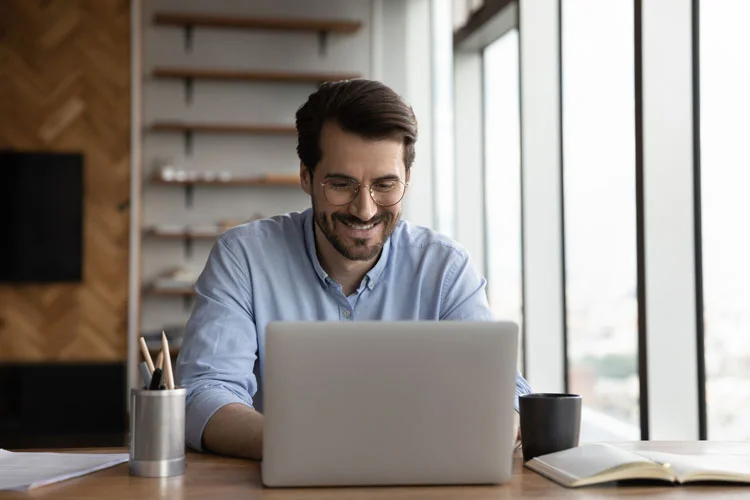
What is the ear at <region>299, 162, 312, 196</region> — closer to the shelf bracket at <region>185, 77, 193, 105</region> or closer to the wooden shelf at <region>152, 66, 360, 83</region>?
the wooden shelf at <region>152, 66, 360, 83</region>

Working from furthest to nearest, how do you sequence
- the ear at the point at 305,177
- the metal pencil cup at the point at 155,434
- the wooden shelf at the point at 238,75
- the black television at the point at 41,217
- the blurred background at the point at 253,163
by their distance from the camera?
the wooden shelf at the point at 238,75 → the black television at the point at 41,217 → the blurred background at the point at 253,163 → the ear at the point at 305,177 → the metal pencil cup at the point at 155,434

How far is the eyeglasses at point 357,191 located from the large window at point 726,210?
48.4 inches

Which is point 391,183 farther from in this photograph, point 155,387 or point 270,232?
point 155,387

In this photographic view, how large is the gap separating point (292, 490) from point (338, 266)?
0.90m

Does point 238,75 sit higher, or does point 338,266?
point 238,75

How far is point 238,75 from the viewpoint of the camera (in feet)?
18.2

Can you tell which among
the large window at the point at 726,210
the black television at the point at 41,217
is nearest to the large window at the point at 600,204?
the large window at the point at 726,210

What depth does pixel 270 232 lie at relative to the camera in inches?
77.1

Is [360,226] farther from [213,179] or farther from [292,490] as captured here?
[213,179]

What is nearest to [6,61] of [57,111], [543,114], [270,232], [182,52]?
[57,111]

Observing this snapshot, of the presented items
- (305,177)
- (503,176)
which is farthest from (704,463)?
(503,176)

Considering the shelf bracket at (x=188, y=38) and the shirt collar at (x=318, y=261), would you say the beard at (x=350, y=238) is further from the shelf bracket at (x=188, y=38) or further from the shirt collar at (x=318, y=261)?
the shelf bracket at (x=188, y=38)

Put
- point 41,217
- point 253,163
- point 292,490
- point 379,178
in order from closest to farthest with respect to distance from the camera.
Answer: point 292,490
point 379,178
point 41,217
point 253,163

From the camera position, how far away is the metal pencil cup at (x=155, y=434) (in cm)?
118
